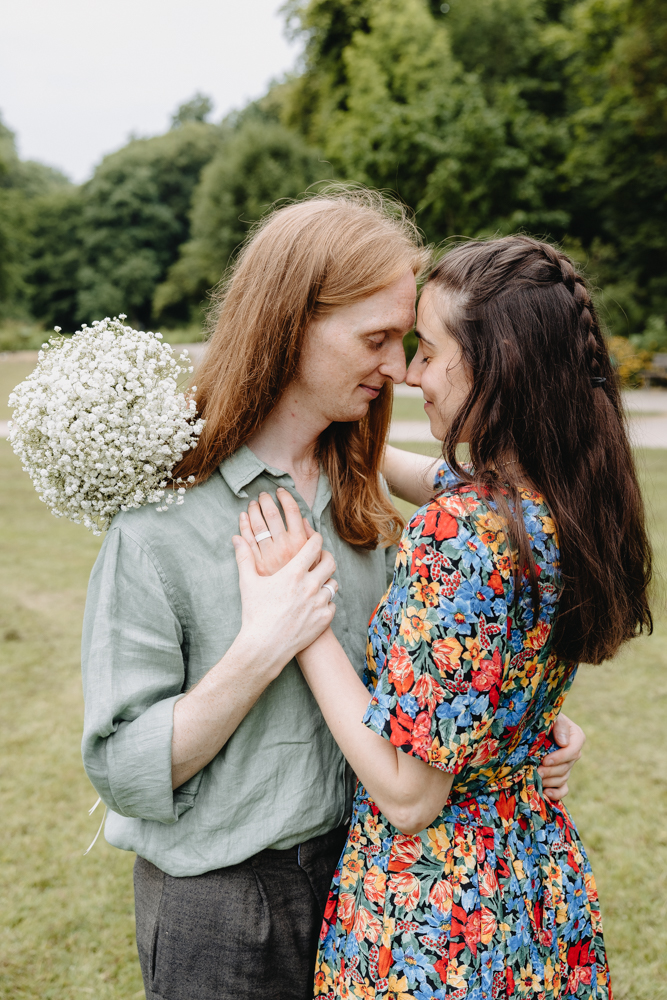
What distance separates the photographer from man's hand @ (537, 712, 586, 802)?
1881 millimetres

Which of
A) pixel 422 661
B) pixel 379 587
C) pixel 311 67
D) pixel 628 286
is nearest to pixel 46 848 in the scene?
pixel 379 587

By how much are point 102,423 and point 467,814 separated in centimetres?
116

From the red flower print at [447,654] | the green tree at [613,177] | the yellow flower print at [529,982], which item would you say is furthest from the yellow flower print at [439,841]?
the green tree at [613,177]

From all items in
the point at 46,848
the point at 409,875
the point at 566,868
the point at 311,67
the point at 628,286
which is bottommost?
the point at 628,286

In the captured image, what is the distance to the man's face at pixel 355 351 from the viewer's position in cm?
183

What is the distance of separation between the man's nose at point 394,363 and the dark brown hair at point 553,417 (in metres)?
0.27

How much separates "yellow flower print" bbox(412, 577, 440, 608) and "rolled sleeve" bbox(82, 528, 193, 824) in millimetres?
557

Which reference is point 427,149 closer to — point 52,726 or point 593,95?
point 593,95

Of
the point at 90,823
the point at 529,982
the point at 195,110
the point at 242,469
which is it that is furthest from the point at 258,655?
the point at 195,110

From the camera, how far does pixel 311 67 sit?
112ft

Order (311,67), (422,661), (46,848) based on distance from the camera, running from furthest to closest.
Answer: (311,67) < (46,848) < (422,661)

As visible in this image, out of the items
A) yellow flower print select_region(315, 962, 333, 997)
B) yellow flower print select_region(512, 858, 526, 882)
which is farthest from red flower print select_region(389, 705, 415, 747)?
yellow flower print select_region(315, 962, 333, 997)

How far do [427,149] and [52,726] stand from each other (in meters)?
23.3

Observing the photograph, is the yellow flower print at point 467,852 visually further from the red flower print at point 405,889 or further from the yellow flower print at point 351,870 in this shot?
the yellow flower print at point 351,870
